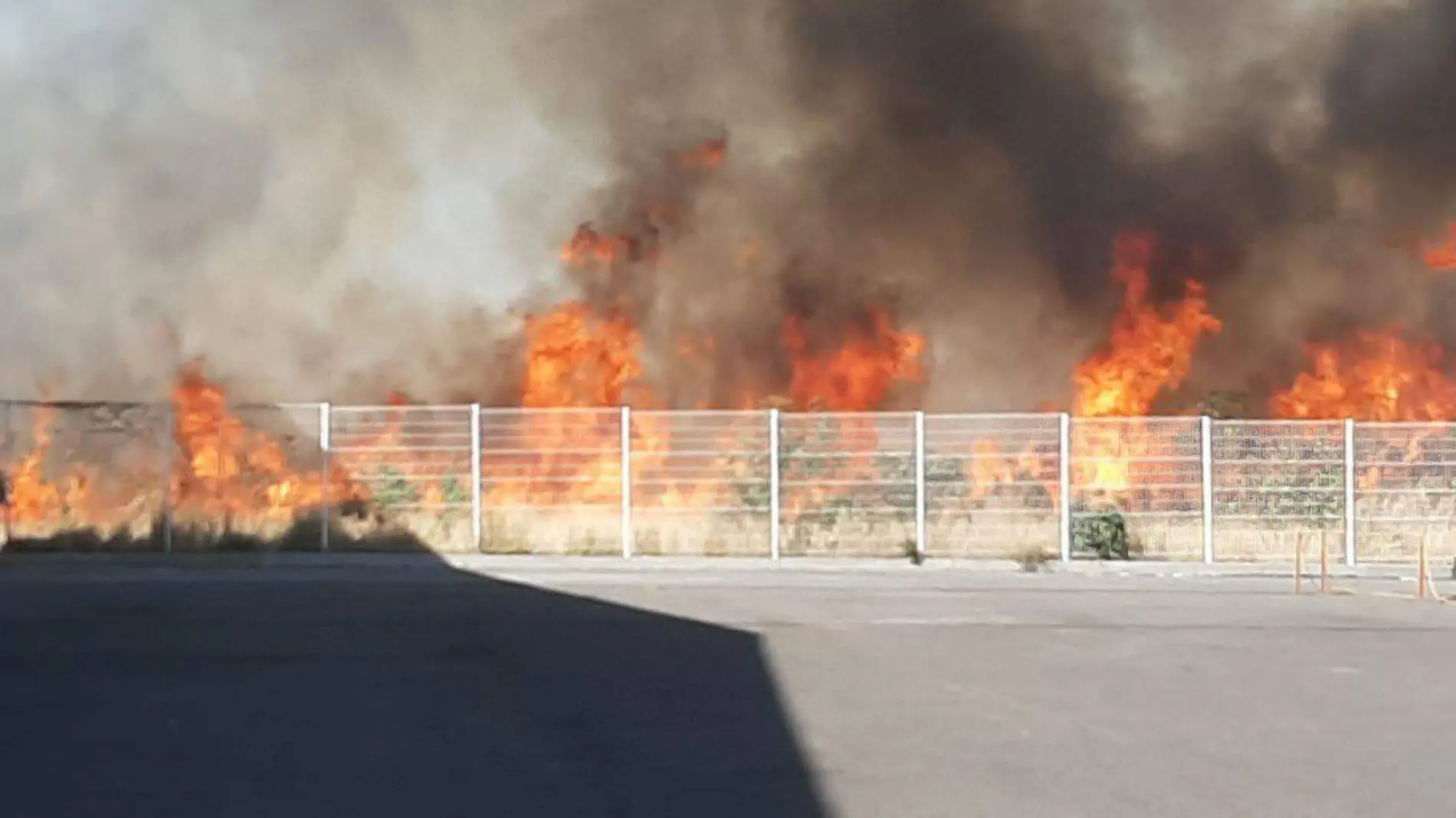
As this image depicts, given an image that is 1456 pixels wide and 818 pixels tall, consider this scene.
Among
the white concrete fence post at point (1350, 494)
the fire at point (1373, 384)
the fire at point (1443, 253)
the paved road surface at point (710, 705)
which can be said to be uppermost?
the fire at point (1443, 253)

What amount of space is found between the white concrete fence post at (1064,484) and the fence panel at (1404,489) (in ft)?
12.3

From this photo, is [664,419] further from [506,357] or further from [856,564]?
[506,357]

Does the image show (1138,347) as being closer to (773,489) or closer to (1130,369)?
(1130,369)

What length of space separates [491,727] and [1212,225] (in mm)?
24306

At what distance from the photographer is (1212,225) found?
98.2 ft

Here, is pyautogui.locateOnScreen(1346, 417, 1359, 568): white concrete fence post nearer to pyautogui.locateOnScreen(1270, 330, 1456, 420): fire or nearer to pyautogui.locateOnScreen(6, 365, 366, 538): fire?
pyautogui.locateOnScreen(1270, 330, 1456, 420): fire

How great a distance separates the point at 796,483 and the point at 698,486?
4.12ft

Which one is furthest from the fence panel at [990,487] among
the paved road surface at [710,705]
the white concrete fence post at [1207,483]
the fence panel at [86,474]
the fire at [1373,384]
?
the fence panel at [86,474]

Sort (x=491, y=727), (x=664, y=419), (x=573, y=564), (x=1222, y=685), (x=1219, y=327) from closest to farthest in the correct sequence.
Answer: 1. (x=491, y=727)
2. (x=1222, y=685)
3. (x=573, y=564)
4. (x=664, y=419)
5. (x=1219, y=327)

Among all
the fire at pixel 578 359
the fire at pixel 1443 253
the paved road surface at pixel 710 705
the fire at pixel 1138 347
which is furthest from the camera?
the fire at pixel 1443 253

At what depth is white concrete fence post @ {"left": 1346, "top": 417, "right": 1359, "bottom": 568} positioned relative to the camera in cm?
2148

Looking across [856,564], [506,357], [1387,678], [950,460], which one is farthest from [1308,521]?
[506,357]

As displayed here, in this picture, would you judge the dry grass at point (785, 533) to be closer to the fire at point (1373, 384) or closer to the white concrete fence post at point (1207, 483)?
the white concrete fence post at point (1207, 483)

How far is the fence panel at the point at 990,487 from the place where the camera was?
21469 mm
